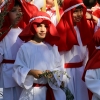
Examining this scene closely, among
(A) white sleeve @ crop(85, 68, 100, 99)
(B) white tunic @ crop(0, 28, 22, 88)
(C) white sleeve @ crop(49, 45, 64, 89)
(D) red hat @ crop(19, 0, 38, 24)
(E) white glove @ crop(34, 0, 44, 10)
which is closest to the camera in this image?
(A) white sleeve @ crop(85, 68, 100, 99)

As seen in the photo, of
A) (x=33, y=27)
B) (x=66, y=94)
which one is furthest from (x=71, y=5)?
(x=66, y=94)

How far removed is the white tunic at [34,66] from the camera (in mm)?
4699

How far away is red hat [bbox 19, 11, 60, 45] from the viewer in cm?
484

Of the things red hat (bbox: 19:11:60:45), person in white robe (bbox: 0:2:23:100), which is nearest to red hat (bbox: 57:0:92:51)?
red hat (bbox: 19:11:60:45)

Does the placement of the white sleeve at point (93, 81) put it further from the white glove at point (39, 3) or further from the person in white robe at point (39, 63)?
the white glove at point (39, 3)

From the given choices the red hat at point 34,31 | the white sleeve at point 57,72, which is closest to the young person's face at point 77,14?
the red hat at point 34,31

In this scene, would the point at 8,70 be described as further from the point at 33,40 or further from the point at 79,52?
the point at 79,52

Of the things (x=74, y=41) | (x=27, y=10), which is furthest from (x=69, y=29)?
(x=27, y=10)

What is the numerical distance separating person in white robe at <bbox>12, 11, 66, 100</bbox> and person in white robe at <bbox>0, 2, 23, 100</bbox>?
0.30 meters

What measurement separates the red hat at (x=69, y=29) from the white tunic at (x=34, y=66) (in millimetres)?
368

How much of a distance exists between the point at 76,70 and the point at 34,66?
78 centimetres

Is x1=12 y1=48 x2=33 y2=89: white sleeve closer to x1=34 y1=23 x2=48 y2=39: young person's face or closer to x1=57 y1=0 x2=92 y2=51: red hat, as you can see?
x1=34 y1=23 x2=48 y2=39: young person's face

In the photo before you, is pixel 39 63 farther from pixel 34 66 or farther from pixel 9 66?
pixel 9 66

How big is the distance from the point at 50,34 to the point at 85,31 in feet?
2.21
